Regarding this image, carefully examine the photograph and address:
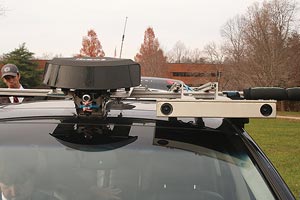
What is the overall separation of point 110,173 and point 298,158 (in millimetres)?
9026

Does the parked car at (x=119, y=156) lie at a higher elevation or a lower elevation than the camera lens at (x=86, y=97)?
lower

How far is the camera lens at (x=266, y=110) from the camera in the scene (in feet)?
6.96

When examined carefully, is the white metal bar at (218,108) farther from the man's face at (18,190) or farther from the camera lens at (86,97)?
the man's face at (18,190)

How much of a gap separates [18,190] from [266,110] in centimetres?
115

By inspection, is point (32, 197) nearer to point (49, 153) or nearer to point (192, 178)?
point (49, 153)

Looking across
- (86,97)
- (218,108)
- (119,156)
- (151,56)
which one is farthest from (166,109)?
(151,56)

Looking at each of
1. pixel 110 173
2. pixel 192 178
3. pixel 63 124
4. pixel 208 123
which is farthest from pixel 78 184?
pixel 208 123

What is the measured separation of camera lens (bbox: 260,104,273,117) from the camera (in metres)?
2.12

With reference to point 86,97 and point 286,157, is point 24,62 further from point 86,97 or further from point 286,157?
point 86,97

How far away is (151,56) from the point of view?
64062mm

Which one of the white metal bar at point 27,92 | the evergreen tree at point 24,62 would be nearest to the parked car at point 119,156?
the white metal bar at point 27,92

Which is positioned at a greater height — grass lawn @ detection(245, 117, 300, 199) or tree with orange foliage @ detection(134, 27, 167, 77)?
tree with orange foliage @ detection(134, 27, 167, 77)

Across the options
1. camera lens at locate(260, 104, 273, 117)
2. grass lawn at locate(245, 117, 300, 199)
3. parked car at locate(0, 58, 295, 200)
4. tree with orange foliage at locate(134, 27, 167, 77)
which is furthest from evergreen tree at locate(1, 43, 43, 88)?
camera lens at locate(260, 104, 273, 117)

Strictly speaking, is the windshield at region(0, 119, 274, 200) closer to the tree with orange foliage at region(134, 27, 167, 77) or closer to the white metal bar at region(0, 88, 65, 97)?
the white metal bar at region(0, 88, 65, 97)
